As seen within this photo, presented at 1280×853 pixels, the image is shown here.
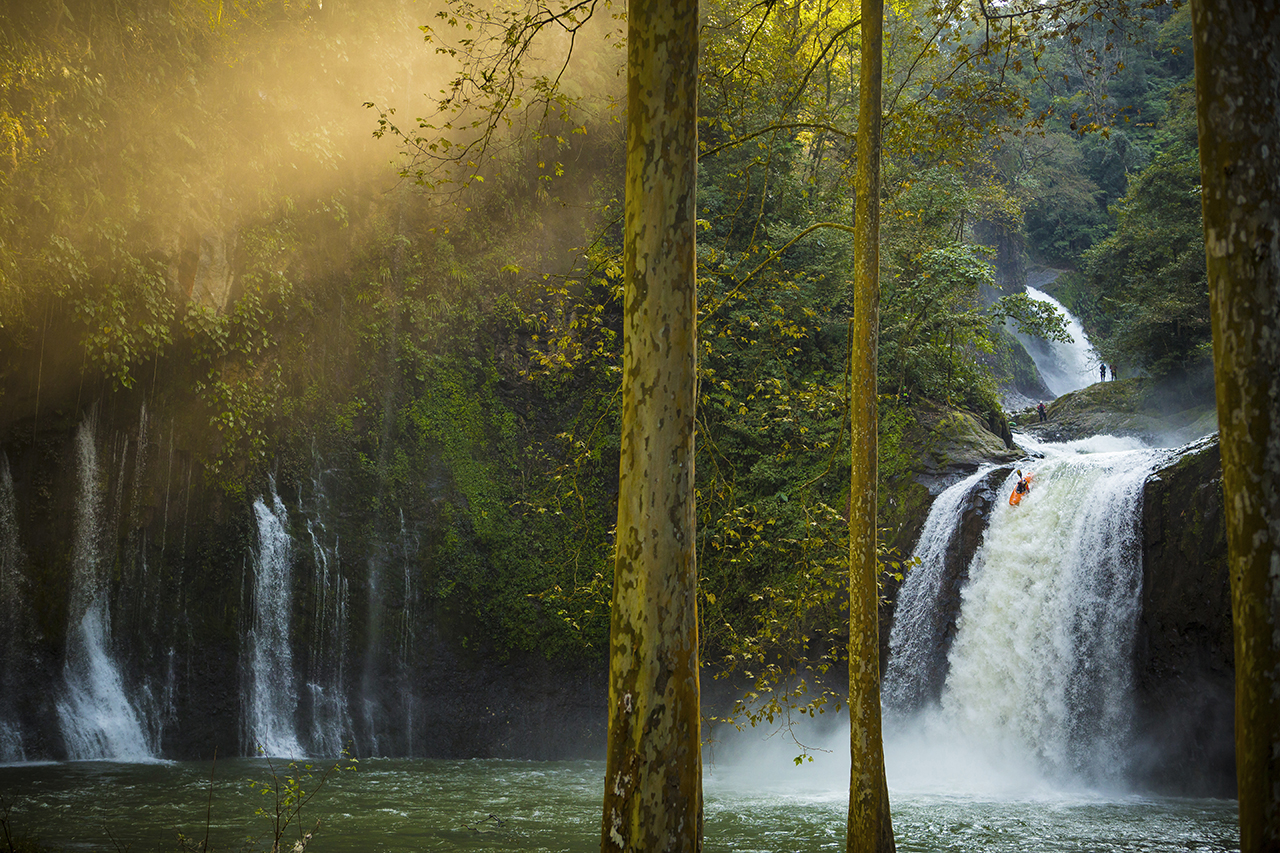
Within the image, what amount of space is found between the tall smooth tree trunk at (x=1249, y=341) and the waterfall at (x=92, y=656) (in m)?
14.1

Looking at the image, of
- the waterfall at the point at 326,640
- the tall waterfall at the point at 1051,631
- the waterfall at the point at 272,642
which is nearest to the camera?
the tall waterfall at the point at 1051,631

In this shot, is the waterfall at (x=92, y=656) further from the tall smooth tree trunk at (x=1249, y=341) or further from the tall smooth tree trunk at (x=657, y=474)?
the tall smooth tree trunk at (x=1249, y=341)

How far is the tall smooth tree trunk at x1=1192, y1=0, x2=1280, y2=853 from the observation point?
9.13 feet

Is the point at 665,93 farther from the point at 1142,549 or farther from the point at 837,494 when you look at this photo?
the point at 837,494

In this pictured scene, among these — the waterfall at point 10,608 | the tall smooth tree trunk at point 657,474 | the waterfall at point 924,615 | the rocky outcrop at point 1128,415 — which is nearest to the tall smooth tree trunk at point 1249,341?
the tall smooth tree trunk at point 657,474

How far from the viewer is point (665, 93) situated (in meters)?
3.96

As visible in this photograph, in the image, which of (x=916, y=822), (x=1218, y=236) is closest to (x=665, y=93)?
(x=1218, y=236)

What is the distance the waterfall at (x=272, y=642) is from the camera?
1344cm

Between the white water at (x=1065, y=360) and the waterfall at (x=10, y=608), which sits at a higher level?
the white water at (x=1065, y=360)

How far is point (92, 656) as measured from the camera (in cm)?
1277

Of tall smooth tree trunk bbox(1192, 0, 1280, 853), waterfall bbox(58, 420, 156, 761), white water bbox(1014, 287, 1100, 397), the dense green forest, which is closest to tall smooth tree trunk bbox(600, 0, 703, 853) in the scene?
tall smooth tree trunk bbox(1192, 0, 1280, 853)

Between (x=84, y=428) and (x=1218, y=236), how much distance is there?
1438 cm

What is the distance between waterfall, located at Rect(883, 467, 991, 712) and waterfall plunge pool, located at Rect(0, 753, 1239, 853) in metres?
0.85

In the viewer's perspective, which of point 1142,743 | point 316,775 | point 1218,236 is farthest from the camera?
point 316,775
